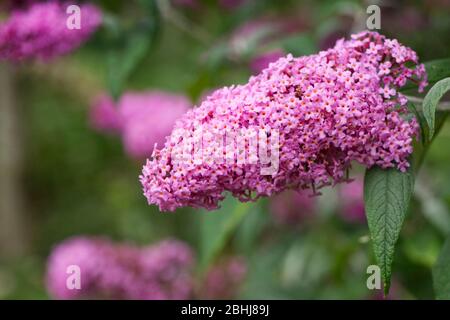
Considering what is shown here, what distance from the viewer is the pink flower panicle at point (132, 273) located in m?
2.30

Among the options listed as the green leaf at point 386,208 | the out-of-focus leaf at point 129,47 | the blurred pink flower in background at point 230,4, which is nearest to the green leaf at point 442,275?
the green leaf at point 386,208

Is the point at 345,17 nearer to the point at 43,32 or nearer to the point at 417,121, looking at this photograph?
the point at 43,32

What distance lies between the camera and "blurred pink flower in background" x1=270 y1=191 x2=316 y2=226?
2.97 m

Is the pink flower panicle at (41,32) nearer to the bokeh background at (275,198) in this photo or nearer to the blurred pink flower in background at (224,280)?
the bokeh background at (275,198)

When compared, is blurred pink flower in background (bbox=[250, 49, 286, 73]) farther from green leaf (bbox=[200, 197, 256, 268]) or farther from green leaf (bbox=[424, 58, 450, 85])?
green leaf (bbox=[424, 58, 450, 85])

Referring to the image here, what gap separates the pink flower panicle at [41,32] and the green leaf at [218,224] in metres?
0.64

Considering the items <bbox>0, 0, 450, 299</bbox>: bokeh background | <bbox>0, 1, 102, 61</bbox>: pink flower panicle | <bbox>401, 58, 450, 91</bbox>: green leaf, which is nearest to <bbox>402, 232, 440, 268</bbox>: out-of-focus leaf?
<bbox>0, 0, 450, 299</bbox>: bokeh background

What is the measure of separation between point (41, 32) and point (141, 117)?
4.33ft

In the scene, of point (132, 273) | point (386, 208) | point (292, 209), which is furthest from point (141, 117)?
point (386, 208)

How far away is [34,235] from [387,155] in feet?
18.6

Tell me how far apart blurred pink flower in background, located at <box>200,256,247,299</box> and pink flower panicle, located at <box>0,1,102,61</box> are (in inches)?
39.7

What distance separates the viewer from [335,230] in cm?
270

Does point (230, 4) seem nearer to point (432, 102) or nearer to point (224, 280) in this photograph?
point (224, 280)
